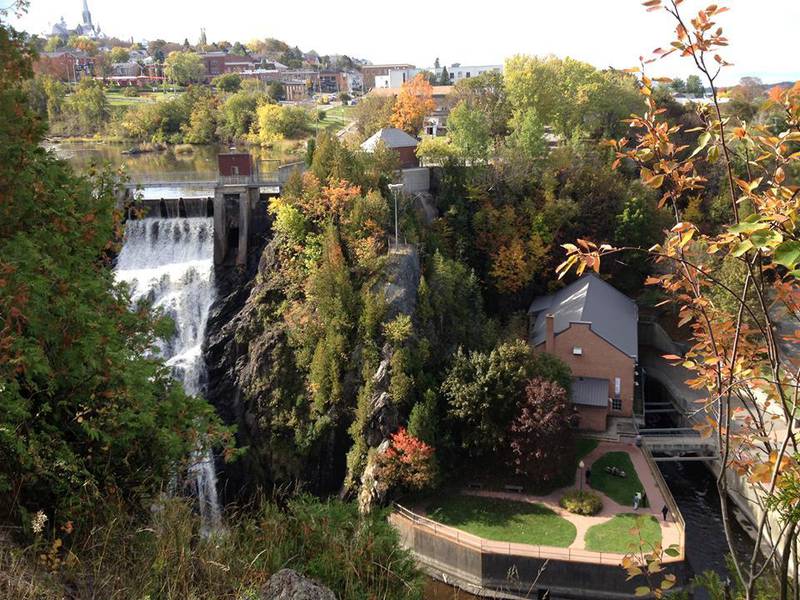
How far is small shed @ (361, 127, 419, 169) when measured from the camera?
113 feet

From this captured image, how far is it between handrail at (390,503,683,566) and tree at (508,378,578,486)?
274 centimetres

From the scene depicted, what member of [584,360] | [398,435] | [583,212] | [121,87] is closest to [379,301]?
[398,435]

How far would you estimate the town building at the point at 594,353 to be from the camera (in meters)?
25.8

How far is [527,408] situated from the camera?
21.6 m

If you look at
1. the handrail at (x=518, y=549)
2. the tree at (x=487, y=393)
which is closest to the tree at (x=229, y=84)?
the tree at (x=487, y=393)

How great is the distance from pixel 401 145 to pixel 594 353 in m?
15.4

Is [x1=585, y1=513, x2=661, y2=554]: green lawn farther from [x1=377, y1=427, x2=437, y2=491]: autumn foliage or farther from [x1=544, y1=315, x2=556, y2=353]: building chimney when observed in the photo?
[x1=544, y1=315, x2=556, y2=353]: building chimney

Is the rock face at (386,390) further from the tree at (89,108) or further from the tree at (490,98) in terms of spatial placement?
the tree at (89,108)

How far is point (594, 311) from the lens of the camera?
2814 cm

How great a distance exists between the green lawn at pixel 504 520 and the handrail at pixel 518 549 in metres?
0.23

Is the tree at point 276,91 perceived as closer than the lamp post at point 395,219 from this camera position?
No

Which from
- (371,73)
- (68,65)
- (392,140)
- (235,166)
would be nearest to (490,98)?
(392,140)

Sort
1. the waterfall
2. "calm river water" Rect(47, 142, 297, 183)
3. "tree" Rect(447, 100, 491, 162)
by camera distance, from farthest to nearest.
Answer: "calm river water" Rect(47, 142, 297, 183) < "tree" Rect(447, 100, 491, 162) < the waterfall

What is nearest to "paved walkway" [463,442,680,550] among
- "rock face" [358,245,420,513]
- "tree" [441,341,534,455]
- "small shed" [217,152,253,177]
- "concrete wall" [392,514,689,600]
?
"concrete wall" [392,514,689,600]
